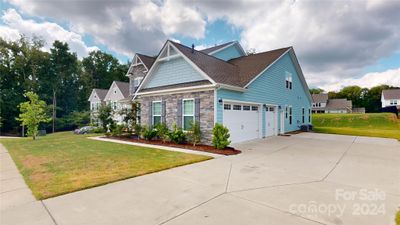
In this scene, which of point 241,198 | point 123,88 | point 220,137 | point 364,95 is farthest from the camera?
point 364,95

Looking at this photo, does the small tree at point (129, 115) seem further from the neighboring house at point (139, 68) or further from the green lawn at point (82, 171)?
the green lawn at point (82, 171)

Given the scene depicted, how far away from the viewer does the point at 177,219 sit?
2.96 m

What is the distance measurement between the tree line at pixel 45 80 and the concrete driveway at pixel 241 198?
3099 cm

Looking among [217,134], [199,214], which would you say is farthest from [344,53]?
[199,214]

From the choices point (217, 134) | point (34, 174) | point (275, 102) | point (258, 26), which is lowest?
point (34, 174)

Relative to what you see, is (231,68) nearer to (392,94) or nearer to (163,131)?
(163,131)

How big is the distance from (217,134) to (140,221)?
21.5 feet

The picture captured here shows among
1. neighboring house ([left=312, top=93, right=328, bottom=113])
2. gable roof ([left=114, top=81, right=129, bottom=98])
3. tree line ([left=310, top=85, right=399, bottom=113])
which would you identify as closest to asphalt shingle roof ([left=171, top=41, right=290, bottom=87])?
gable roof ([left=114, top=81, right=129, bottom=98])

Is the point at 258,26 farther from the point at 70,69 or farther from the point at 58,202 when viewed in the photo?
the point at 70,69

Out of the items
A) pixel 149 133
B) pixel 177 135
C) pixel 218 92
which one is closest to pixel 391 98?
pixel 218 92

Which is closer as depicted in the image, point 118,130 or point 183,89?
point 183,89

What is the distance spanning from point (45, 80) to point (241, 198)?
42.5 metres

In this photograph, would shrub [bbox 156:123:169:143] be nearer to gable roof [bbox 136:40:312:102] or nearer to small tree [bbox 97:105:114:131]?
gable roof [bbox 136:40:312:102]

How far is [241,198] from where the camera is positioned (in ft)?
12.2
